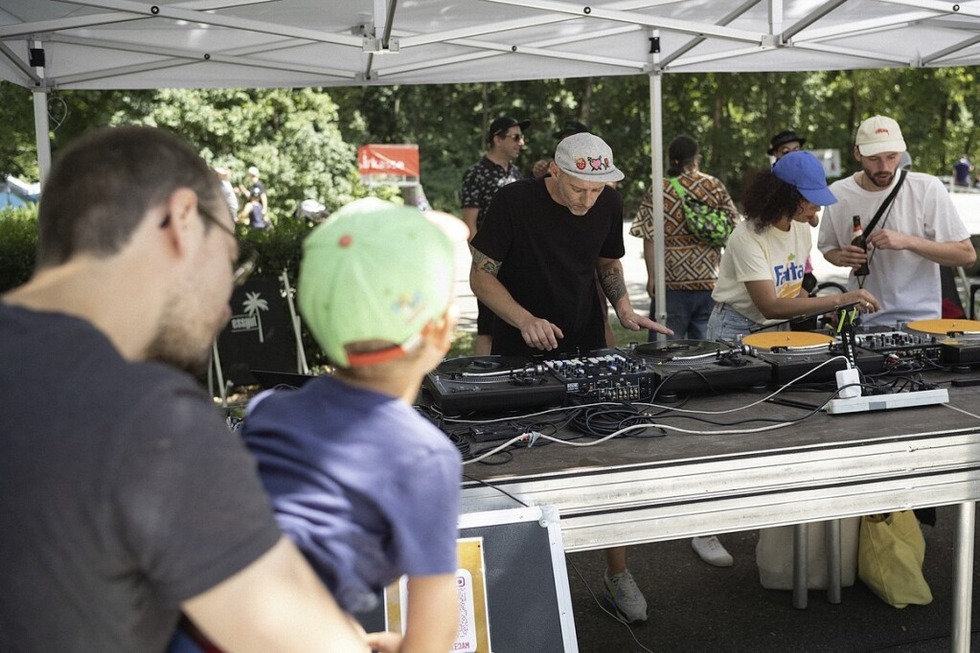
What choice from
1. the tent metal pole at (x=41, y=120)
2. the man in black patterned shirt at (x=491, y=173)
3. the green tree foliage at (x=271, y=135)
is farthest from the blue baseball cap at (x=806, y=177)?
the green tree foliage at (x=271, y=135)

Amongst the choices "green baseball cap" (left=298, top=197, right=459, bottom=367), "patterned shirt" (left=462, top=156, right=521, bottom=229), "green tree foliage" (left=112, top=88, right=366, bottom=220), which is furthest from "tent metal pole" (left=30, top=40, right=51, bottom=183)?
"green tree foliage" (left=112, top=88, right=366, bottom=220)

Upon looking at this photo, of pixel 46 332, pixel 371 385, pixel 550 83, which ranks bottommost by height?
pixel 371 385

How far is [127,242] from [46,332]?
0.40 ft

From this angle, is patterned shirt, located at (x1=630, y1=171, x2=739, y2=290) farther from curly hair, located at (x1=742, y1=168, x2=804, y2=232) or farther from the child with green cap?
the child with green cap

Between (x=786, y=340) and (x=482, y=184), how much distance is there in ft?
10.5

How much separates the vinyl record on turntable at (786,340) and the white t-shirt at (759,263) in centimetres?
61

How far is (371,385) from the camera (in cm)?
119

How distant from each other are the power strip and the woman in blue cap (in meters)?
0.91

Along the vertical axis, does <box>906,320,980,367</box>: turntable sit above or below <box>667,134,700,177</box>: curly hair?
below

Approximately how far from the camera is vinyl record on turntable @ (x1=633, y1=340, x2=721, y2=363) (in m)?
2.92

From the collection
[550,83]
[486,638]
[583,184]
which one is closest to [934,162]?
[550,83]

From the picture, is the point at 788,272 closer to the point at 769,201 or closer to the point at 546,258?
the point at 769,201

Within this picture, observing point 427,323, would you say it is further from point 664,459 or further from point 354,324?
point 664,459

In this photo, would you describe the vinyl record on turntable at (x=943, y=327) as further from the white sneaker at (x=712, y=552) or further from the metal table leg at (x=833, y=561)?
the white sneaker at (x=712, y=552)
